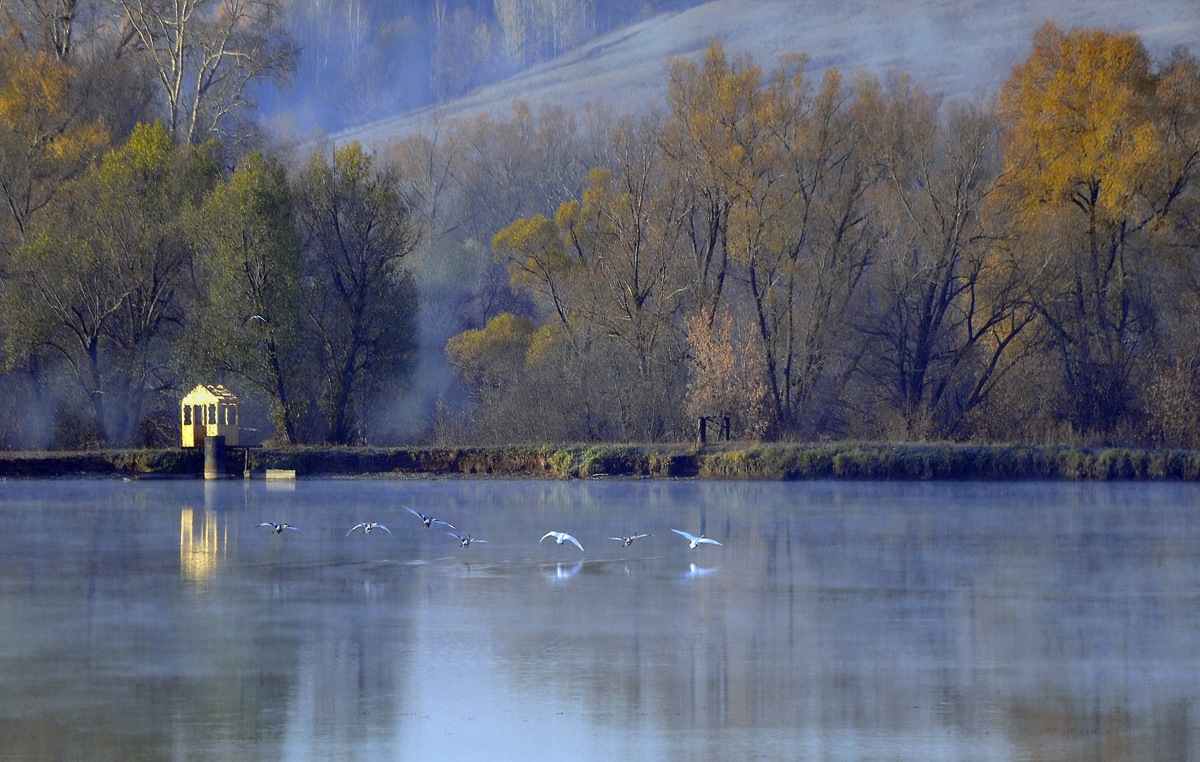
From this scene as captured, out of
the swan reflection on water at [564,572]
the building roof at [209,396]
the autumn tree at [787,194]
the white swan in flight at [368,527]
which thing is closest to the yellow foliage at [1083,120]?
the autumn tree at [787,194]

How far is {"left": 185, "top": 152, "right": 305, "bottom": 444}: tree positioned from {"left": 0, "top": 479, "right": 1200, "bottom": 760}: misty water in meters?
A: 16.4

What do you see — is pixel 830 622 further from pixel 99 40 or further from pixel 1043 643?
pixel 99 40

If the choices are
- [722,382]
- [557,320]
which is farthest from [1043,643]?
[557,320]

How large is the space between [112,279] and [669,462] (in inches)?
579

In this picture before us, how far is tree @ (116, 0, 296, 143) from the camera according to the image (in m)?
43.4

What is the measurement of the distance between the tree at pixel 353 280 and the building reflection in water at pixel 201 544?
16.1 meters

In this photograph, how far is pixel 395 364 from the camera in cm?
3884

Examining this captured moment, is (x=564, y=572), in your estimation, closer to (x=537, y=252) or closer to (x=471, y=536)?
(x=471, y=536)

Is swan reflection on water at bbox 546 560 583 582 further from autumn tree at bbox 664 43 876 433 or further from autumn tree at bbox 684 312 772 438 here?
autumn tree at bbox 664 43 876 433

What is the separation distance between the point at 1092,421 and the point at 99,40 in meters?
29.2

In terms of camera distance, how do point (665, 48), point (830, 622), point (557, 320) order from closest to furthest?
point (830, 622) → point (557, 320) → point (665, 48)

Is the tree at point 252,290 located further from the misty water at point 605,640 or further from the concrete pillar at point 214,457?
the misty water at point 605,640

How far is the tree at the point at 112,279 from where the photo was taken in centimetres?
3644

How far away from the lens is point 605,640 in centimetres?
1098
